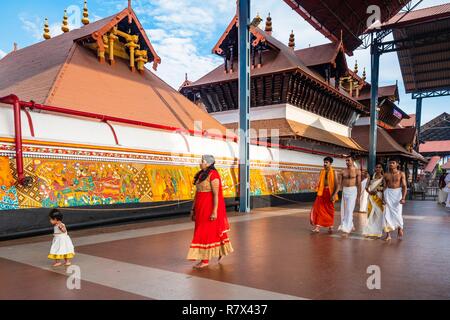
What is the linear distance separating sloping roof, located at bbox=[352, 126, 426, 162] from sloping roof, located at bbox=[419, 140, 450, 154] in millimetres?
16560

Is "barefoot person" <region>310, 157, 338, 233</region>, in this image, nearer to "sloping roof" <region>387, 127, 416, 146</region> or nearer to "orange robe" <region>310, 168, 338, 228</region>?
"orange robe" <region>310, 168, 338, 228</region>

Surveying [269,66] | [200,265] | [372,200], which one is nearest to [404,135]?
[269,66]

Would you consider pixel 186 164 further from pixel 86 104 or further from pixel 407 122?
pixel 407 122

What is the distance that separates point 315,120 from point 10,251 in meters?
16.9

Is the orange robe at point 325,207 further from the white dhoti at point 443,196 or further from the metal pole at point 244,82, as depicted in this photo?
the white dhoti at point 443,196

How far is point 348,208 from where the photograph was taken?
25.6 feet

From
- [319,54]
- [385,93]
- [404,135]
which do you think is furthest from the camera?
[385,93]

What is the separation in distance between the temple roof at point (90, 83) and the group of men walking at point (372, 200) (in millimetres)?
5833

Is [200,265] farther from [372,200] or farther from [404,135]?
[404,135]

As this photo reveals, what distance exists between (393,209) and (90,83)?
30.3ft

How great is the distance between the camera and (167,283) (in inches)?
155

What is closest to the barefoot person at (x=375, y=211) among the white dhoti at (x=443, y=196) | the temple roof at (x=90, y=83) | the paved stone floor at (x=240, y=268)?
the paved stone floor at (x=240, y=268)

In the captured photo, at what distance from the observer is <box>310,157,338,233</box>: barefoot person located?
26.0ft
